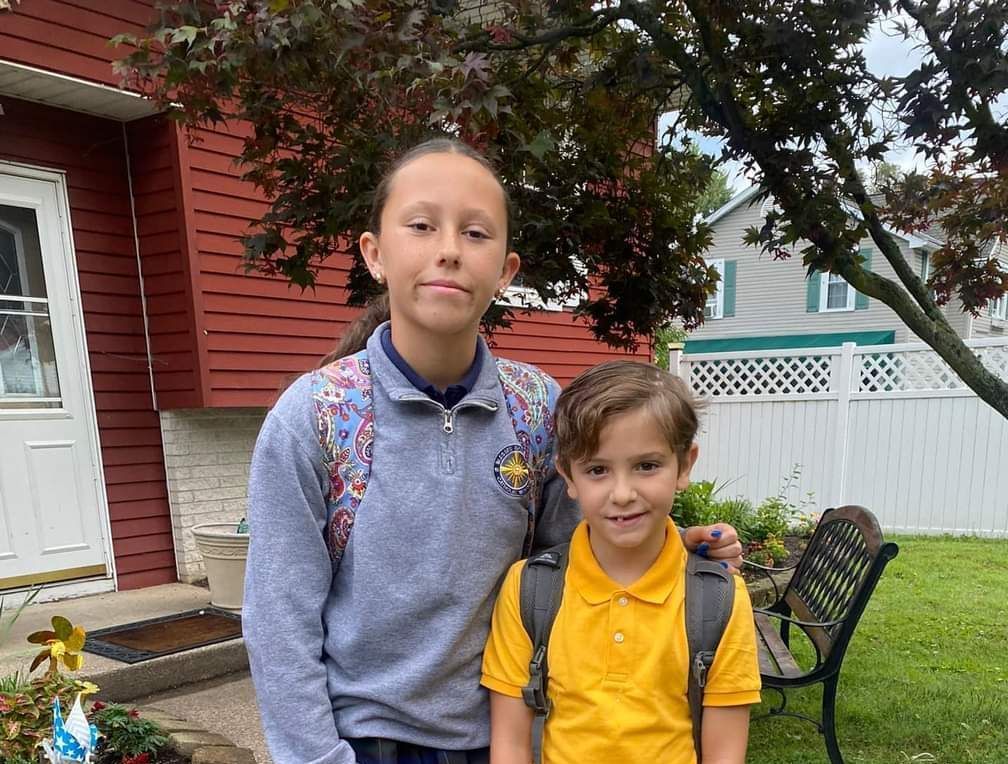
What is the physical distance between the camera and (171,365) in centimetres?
479

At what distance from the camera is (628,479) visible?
1301 mm

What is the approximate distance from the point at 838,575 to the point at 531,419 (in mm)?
2438

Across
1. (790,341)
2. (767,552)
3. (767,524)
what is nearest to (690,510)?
(767,552)

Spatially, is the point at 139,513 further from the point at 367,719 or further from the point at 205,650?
the point at 367,719

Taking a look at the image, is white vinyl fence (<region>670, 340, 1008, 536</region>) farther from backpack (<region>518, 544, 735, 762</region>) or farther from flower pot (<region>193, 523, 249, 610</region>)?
backpack (<region>518, 544, 735, 762</region>)

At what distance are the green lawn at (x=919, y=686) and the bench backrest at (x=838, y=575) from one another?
0.47m

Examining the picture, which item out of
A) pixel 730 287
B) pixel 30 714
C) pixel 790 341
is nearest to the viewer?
pixel 30 714

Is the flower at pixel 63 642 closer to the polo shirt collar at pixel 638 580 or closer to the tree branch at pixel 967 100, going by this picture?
the polo shirt collar at pixel 638 580

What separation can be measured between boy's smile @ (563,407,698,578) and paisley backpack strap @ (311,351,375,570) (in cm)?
39

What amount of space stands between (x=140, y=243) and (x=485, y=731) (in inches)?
178

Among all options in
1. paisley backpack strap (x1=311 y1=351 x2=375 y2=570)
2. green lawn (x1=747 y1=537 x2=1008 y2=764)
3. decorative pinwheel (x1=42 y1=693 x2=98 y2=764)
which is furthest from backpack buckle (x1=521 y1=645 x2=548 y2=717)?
green lawn (x1=747 y1=537 x2=1008 y2=764)

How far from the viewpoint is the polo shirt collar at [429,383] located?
1241mm

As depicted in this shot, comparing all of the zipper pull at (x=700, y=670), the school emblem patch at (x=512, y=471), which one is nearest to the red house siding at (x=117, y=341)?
the school emblem patch at (x=512, y=471)

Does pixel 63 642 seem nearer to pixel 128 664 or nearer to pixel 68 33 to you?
pixel 128 664
